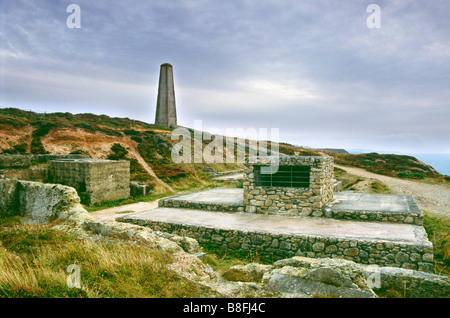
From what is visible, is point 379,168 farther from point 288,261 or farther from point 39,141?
point 39,141

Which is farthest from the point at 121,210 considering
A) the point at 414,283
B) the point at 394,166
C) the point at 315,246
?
the point at 394,166

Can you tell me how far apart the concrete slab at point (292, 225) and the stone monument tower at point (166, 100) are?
3475 centimetres

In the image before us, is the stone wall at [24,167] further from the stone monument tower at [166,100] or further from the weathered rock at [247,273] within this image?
the stone monument tower at [166,100]

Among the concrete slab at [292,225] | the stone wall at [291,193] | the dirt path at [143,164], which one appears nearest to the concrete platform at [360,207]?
the concrete slab at [292,225]

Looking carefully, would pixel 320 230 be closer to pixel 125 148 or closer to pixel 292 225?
pixel 292 225

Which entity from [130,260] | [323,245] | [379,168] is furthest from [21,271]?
[379,168]

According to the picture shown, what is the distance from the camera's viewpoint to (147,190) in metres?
21.2

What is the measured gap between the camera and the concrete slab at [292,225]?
8914 millimetres

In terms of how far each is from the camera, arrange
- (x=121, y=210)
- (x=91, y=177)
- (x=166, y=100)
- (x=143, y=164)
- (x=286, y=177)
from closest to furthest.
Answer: (x=286, y=177) → (x=121, y=210) → (x=91, y=177) → (x=143, y=164) → (x=166, y=100)

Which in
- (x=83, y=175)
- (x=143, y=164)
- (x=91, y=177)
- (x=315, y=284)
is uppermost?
(x=143, y=164)

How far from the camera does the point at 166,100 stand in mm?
45469

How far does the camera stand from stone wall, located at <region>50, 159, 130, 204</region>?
1733 centimetres

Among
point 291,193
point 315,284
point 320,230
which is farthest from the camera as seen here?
point 291,193

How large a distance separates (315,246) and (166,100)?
40584 mm
